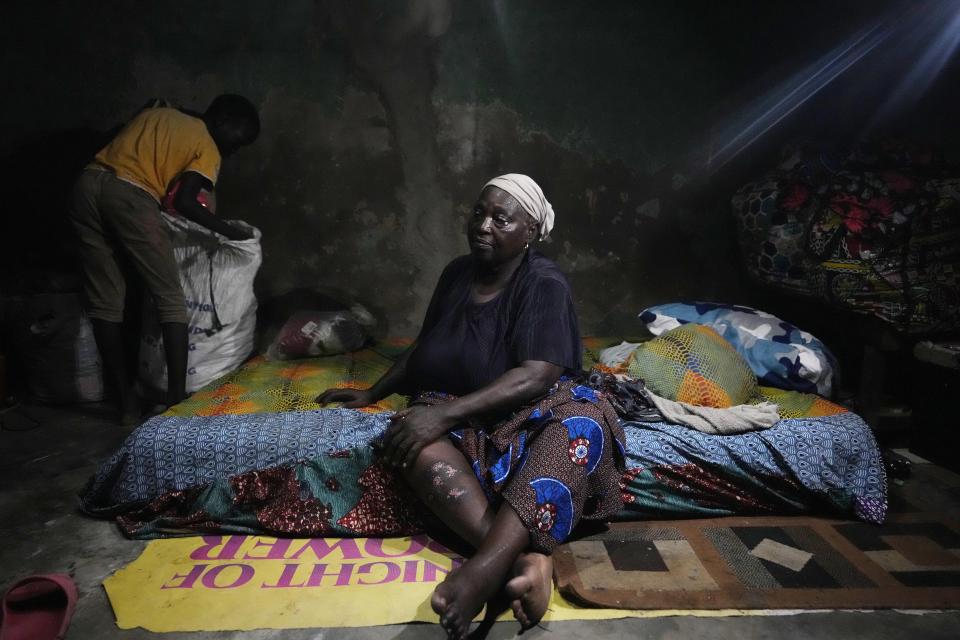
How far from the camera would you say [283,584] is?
1772 mm

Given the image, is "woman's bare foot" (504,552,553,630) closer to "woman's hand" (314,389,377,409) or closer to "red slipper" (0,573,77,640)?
"woman's hand" (314,389,377,409)

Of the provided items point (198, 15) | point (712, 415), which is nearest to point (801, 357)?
point (712, 415)

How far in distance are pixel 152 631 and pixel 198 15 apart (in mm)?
3315

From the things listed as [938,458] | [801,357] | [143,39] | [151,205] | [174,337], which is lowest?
[938,458]

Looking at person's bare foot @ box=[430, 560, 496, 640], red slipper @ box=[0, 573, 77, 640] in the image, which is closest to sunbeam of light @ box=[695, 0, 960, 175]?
person's bare foot @ box=[430, 560, 496, 640]

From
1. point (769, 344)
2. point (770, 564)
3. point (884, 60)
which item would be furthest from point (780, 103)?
point (770, 564)

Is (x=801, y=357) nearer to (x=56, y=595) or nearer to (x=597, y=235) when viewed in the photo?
(x=597, y=235)

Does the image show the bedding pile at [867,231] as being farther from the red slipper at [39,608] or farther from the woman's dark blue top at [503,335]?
the red slipper at [39,608]

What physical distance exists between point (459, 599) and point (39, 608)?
3.83 feet

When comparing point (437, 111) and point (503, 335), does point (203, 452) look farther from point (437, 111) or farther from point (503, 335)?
point (437, 111)

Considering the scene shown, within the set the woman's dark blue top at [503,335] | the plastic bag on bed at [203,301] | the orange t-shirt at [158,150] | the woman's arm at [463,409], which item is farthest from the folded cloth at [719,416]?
the orange t-shirt at [158,150]

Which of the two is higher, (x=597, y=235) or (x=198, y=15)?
(x=198, y=15)

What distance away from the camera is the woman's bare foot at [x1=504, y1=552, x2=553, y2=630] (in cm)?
151

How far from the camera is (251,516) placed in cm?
207
